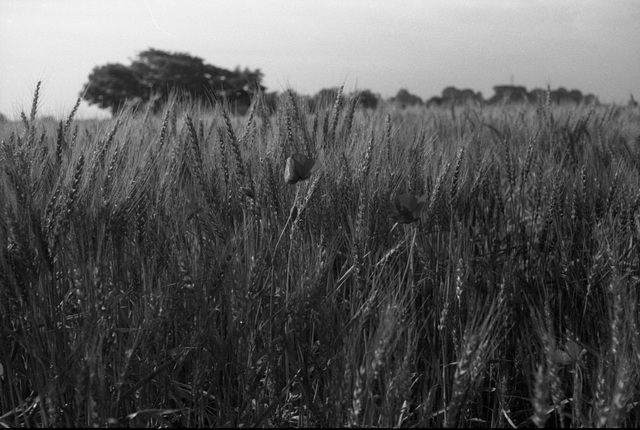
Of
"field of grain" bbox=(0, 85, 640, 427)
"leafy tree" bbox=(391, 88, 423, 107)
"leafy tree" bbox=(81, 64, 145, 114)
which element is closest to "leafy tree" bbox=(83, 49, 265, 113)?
"leafy tree" bbox=(81, 64, 145, 114)

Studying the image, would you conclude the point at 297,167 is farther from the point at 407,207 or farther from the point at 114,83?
the point at 114,83

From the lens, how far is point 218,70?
87.5 feet

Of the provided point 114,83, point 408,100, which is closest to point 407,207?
point 408,100

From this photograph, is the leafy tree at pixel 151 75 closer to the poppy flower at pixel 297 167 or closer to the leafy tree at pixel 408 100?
the leafy tree at pixel 408 100

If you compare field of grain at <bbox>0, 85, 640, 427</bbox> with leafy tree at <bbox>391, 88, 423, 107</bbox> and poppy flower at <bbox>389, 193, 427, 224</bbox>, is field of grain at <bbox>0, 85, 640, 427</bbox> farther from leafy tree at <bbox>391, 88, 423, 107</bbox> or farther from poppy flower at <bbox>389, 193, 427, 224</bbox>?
leafy tree at <bbox>391, 88, 423, 107</bbox>

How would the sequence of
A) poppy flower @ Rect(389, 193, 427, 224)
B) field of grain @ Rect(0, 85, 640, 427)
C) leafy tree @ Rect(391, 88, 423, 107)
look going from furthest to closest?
leafy tree @ Rect(391, 88, 423, 107), poppy flower @ Rect(389, 193, 427, 224), field of grain @ Rect(0, 85, 640, 427)

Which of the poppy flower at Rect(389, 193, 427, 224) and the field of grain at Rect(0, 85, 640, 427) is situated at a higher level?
the poppy flower at Rect(389, 193, 427, 224)

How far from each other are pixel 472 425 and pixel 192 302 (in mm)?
580

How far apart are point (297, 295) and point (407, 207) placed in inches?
11.3

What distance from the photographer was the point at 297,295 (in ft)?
3.42

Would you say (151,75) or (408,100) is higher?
(151,75)

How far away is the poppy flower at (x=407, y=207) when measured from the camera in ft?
3.83

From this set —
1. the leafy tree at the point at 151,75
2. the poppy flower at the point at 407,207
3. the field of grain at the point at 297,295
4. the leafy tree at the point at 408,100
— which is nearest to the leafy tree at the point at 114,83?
the leafy tree at the point at 151,75

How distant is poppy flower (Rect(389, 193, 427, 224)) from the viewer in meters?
1.17
